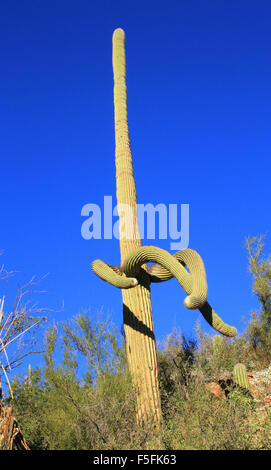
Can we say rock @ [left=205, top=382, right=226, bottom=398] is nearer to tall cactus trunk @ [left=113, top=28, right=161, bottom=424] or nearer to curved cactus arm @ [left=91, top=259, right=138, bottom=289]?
tall cactus trunk @ [left=113, top=28, right=161, bottom=424]

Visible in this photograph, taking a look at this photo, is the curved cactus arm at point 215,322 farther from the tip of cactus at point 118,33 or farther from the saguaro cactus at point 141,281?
the tip of cactus at point 118,33

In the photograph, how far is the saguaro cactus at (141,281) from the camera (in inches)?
315

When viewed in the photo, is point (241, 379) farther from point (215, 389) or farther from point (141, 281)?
point (141, 281)

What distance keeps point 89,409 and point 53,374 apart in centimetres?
142

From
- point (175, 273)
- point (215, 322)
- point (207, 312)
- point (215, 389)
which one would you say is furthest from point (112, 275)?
point (215, 389)

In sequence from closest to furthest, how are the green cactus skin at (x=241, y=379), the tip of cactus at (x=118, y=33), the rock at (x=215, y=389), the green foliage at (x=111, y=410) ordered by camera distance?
the green foliage at (x=111, y=410) < the rock at (x=215, y=389) < the green cactus skin at (x=241, y=379) < the tip of cactus at (x=118, y=33)

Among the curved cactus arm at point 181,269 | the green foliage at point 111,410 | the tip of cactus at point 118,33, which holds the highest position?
the tip of cactus at point 118,33

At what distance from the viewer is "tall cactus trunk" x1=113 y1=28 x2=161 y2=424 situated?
8445 millimetres

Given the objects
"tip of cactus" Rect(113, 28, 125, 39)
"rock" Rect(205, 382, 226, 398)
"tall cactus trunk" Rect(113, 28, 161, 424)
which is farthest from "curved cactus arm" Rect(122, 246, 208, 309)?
"tip of cactus" Rect(113, 28, 125, 39)

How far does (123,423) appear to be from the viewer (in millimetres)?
7598

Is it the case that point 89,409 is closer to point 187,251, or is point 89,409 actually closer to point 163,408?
point 163,408

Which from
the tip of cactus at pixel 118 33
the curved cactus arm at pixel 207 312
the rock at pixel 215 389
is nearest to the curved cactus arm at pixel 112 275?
the curved cactus arm at pixel 207 312
